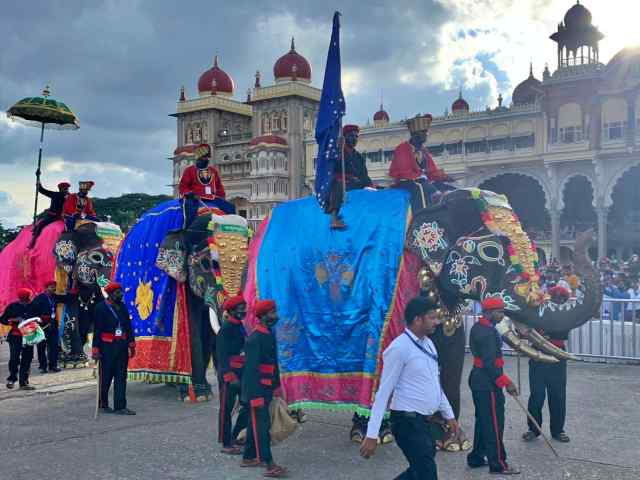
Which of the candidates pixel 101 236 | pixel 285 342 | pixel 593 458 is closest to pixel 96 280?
pixel 101 236

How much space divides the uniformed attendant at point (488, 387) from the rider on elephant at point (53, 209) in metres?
8.27

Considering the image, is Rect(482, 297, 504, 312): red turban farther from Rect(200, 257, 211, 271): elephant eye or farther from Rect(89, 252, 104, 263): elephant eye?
Rect(89, 252, 104, 263): elephant eye

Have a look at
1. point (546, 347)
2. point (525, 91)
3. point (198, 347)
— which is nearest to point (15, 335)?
point (198, 347)

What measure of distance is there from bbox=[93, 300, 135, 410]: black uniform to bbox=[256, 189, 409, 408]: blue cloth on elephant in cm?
188

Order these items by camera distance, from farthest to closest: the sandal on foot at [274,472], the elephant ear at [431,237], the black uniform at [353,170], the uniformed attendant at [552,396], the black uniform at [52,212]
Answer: the black uniform at [52,212]
the black uniform at [353,170]
the uniformed attendant at [552,396]
the elephant ear at [431,237]
the sandal on foot at [274,472]

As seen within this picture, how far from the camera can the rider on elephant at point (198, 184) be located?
27.3 ft

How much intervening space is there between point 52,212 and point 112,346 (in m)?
4.88

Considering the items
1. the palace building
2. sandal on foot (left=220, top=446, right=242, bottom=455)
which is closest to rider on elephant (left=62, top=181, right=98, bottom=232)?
sandal on foot (left=220, top=446, right=242, bottom=455)

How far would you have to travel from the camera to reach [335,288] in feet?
20.7

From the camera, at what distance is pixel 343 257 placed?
631 cm

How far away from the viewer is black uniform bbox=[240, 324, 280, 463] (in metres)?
5.21

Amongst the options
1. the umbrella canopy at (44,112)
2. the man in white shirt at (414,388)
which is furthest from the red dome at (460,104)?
the man in white shirt at (414,388)

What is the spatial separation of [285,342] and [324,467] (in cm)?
138

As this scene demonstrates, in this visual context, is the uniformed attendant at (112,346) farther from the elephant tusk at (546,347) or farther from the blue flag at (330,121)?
the elephant tusk at (546,347)
